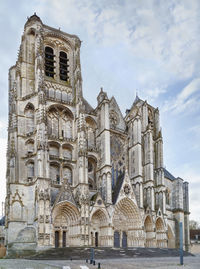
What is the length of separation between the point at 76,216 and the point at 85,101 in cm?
1646

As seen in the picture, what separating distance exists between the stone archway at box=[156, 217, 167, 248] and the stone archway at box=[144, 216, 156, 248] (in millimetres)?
1545

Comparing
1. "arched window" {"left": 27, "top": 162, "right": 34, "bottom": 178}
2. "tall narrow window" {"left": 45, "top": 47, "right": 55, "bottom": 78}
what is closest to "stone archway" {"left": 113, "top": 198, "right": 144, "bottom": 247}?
"arched window" {"left": 27, "top": 162, "right": 34, "bottom": 178}

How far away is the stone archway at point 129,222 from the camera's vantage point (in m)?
35.2

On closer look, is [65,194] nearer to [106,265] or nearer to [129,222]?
[129,222]

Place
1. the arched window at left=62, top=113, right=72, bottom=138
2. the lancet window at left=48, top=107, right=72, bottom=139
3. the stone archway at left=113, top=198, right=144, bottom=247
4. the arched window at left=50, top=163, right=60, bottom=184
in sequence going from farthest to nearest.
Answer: the arched window at left=62, top=113, right=72, bottom=138 → the lancet window at left=48, top=107, right=72, bottom=139 → the stone archway at left=113, top=198, right=144, bottom=247 → the arched window at left=50, top=163, right=60, bottom=184

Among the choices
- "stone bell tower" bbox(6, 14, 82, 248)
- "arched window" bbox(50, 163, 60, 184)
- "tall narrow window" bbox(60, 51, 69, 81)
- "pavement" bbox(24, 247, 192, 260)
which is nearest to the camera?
"pavement" bbox(24, 247, 192, 260)

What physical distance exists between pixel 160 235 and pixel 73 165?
47.2 feet

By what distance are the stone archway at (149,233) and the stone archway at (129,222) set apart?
2.17 m

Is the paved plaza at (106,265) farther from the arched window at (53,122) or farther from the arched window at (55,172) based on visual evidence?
the arched window at (53,122)

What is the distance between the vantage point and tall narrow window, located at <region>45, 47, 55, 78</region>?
38812 millimetres

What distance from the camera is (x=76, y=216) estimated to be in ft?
103

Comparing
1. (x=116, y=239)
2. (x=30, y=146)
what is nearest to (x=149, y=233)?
(x=116, y=239)

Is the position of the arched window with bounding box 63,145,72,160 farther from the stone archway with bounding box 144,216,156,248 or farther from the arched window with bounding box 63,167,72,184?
the stone archway with bounding box 144,216,156,248

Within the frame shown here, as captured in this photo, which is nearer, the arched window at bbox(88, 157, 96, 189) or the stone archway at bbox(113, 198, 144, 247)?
the stone archway at bbox(113, 198, 144, 247)
